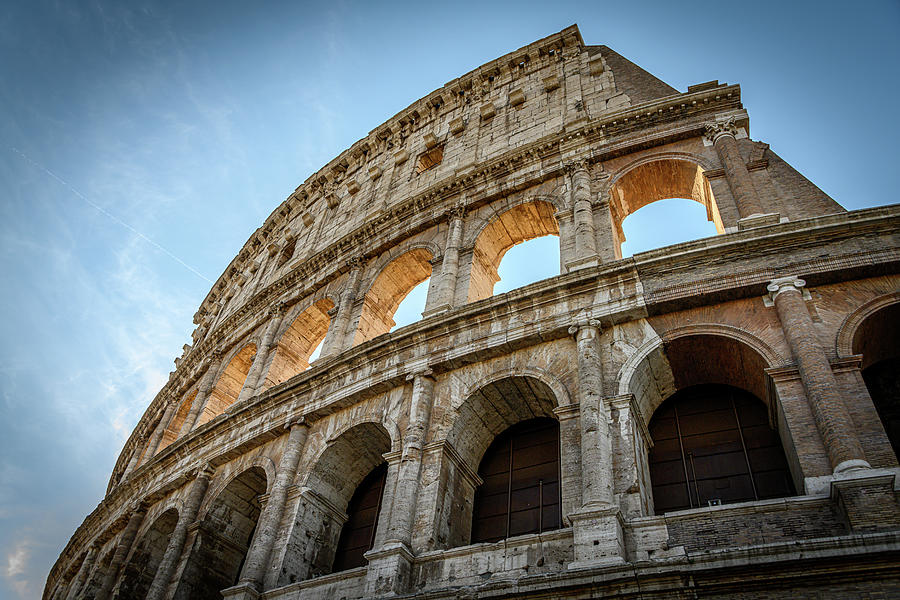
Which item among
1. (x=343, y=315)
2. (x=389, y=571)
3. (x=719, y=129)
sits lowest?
(x=389, y=571)

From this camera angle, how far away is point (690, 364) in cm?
946

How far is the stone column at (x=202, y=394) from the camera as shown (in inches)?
648

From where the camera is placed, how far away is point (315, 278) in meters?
16.4

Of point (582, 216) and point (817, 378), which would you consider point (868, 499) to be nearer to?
point (817, 378)

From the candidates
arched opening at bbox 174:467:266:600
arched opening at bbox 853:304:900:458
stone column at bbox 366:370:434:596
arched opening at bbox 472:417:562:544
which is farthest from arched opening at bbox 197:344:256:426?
arched opening at bbox 853:304:900:458

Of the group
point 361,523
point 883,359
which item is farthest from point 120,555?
point 883,359

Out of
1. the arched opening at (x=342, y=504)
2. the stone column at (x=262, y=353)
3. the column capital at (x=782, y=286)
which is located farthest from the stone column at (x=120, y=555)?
the column capital at (x=782, y=286)

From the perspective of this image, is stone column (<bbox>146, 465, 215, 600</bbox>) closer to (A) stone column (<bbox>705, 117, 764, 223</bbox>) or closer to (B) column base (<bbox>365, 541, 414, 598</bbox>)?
(B) column base (<bbox>365, 541, 414, 598</bbox>)

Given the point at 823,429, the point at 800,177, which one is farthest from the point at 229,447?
the point at 800,177

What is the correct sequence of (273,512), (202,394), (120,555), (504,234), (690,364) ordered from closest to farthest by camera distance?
(690,364) → (273,512) → (120,555) → (504,234) → (202,394)

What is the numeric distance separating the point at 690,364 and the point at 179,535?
9105 mm

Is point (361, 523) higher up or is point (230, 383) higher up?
point (230, 383)

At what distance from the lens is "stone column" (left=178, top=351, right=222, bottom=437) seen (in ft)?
54.0

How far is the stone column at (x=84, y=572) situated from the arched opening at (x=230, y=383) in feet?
13.0
